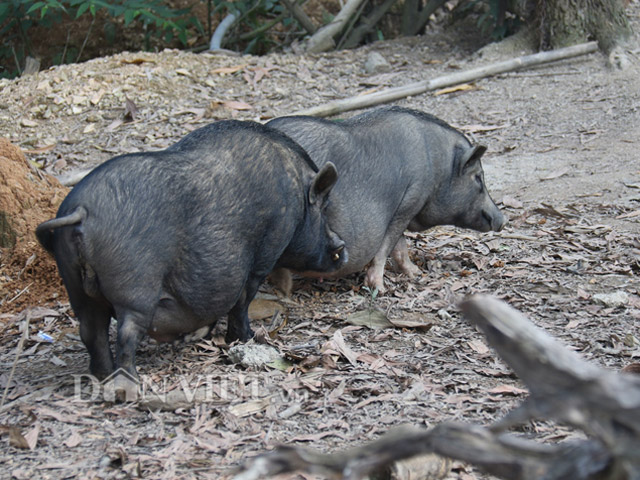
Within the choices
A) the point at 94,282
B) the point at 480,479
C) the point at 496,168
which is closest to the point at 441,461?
the point at 480,479

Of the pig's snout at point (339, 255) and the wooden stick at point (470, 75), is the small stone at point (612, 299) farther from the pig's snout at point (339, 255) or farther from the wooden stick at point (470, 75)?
the wooden stick at point (470, 75)

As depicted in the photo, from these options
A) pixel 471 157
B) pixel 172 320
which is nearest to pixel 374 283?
pixel 471 157

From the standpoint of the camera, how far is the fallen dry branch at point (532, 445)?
59.4 inches

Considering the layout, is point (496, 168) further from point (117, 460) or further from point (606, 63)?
point (117, 460)

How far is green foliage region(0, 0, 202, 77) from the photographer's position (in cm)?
900

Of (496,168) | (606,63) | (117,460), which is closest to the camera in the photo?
(117,460)

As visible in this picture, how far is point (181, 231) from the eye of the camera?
388 cm

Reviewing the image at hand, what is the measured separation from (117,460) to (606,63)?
8718 mm

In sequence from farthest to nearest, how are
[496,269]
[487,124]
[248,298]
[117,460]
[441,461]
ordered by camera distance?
[487,124] → [496,269] → [248,298] → [117,460] → [441,461]

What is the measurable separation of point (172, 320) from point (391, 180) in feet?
7.51

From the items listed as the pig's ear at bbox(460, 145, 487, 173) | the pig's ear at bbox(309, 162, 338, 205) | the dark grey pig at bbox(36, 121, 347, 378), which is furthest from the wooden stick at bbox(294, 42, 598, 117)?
the dark grey pig at bbox(36, 121, 347, 378)

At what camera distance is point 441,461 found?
2.95 metres

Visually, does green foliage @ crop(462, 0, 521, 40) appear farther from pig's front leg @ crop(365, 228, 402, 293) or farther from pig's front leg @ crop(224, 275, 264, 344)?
pig's front leg @ crop(224, 275, 264, 344)

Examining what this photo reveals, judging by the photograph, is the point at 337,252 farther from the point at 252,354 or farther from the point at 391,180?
the point at 252,354
